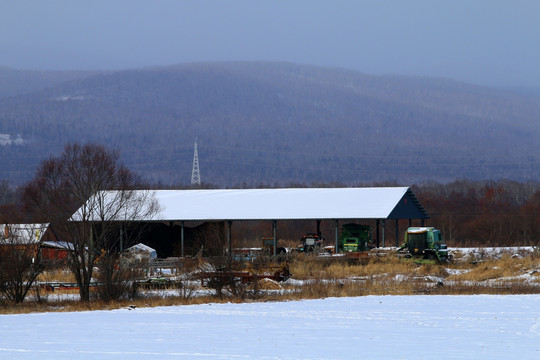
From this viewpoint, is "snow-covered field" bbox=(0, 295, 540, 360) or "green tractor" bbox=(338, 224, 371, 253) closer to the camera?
"snow-covered field" bbox=(0, 295, 540, 360)

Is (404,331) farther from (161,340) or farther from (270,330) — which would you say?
(161,340)

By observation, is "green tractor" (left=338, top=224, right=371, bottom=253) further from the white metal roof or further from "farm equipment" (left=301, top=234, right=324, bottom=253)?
the white metal roof

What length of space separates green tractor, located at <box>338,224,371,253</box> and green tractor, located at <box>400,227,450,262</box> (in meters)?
6.14

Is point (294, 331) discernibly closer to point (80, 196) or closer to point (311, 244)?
point (80, 196)

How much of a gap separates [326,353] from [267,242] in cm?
3829

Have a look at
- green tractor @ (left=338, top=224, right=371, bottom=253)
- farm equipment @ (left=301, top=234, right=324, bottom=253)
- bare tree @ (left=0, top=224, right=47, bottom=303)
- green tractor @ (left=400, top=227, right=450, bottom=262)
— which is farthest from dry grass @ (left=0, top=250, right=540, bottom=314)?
green tractor @ (left=338, top=224, right=371, bottom=253)

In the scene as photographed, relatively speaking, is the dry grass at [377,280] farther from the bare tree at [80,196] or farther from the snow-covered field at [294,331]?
the bare tree at [80,196]

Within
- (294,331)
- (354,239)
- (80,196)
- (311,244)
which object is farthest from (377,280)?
(294,331)

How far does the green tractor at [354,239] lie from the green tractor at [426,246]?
614cm

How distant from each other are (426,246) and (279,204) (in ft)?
41.7

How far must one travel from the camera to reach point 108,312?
28.7 meters

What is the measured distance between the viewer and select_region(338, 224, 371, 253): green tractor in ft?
181

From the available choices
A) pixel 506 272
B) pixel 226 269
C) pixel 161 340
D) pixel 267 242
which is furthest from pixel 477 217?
pixel 161 340

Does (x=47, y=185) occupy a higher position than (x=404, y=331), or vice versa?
(x=47, y=185)
